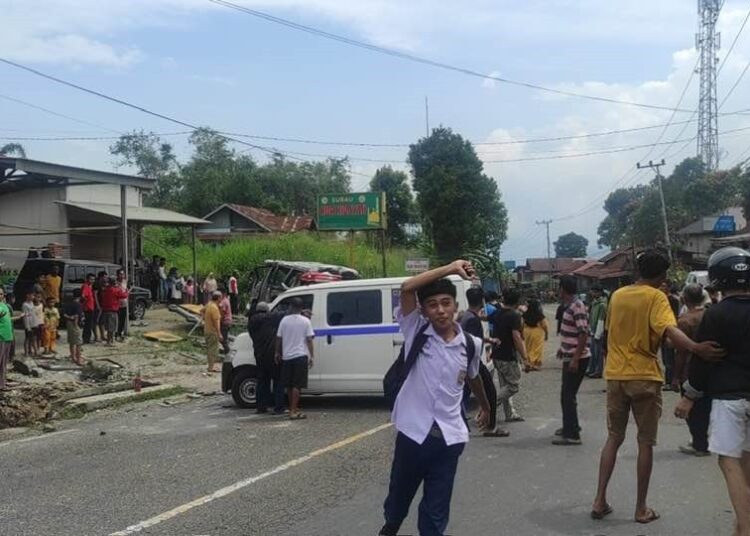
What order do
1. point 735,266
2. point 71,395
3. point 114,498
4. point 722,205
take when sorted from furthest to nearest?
point 722,205
point 71,395
point 114,498
point 735,266

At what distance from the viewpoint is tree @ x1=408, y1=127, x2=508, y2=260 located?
44750mm

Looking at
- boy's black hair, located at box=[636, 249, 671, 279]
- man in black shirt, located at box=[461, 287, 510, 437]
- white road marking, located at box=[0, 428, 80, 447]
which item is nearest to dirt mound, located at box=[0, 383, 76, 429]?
white road marking, located at box=[0, 428, 80, 447]

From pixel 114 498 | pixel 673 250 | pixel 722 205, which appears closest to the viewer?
pixel 114 498

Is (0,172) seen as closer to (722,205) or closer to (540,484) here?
(540,484)

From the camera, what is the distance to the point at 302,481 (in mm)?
7023

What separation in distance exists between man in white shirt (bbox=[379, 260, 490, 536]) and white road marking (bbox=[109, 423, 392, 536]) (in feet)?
7.75

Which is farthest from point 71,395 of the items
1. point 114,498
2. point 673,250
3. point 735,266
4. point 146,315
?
point 673,250

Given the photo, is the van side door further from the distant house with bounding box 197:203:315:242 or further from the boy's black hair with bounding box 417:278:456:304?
the distant house with bounding box 197:203:315:242

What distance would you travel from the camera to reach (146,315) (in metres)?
24.5

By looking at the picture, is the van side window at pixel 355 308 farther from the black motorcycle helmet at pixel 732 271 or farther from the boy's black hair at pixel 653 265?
the black motorcycle helmet at pixel 732 271

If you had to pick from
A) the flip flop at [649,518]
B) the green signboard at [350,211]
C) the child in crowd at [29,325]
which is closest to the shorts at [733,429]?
the flip flop at [649,518]

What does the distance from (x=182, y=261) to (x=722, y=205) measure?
3347cm

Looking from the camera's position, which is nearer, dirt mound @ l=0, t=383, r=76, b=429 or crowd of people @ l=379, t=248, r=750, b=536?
crowd of people @ l=379, t=248, r=750, b=536

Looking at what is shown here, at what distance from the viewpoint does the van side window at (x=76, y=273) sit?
66.4 feet
